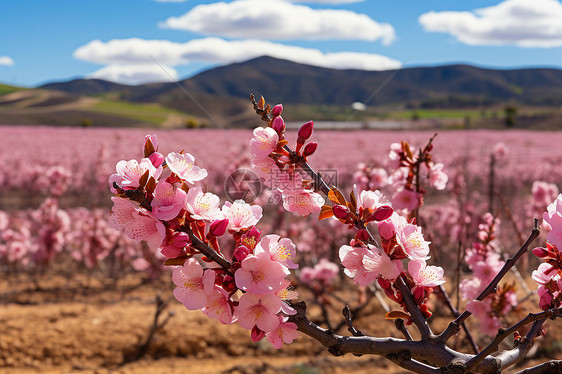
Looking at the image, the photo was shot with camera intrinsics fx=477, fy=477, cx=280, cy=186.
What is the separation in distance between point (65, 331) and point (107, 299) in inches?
59.0

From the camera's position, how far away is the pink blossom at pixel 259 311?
1.17 meters

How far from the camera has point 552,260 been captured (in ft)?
4.25

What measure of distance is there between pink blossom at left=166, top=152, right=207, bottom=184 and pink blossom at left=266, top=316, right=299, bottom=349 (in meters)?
0.43

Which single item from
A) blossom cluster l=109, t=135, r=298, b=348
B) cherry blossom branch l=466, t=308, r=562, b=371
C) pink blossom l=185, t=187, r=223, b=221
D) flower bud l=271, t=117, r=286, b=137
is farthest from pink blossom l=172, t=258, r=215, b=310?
cherry blossom branch l=466, t=308, r=562, b=371

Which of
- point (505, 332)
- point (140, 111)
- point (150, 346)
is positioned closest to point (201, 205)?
point (505, 332)

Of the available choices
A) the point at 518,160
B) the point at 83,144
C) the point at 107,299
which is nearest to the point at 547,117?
the point at 518,160

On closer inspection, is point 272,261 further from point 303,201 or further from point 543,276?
point 543,276

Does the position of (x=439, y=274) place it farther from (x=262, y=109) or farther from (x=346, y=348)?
(x=262, y=109)

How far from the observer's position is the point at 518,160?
2014cm

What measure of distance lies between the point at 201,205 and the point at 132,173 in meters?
0.19

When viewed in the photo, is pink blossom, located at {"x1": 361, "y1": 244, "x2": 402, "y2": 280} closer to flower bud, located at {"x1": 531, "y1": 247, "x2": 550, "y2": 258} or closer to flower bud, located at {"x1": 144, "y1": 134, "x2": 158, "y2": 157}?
flower bud, located at {"x1": 531, "y1": 247, "x2": 550, "y2": 258}

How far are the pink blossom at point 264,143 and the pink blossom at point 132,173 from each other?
1.11 feet

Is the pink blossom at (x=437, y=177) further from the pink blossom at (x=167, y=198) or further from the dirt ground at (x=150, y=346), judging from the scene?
the dirt ground at (x=150, y=346)

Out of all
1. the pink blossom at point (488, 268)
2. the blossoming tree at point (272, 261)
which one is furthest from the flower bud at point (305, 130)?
the pink blossom at point (488, 268)
